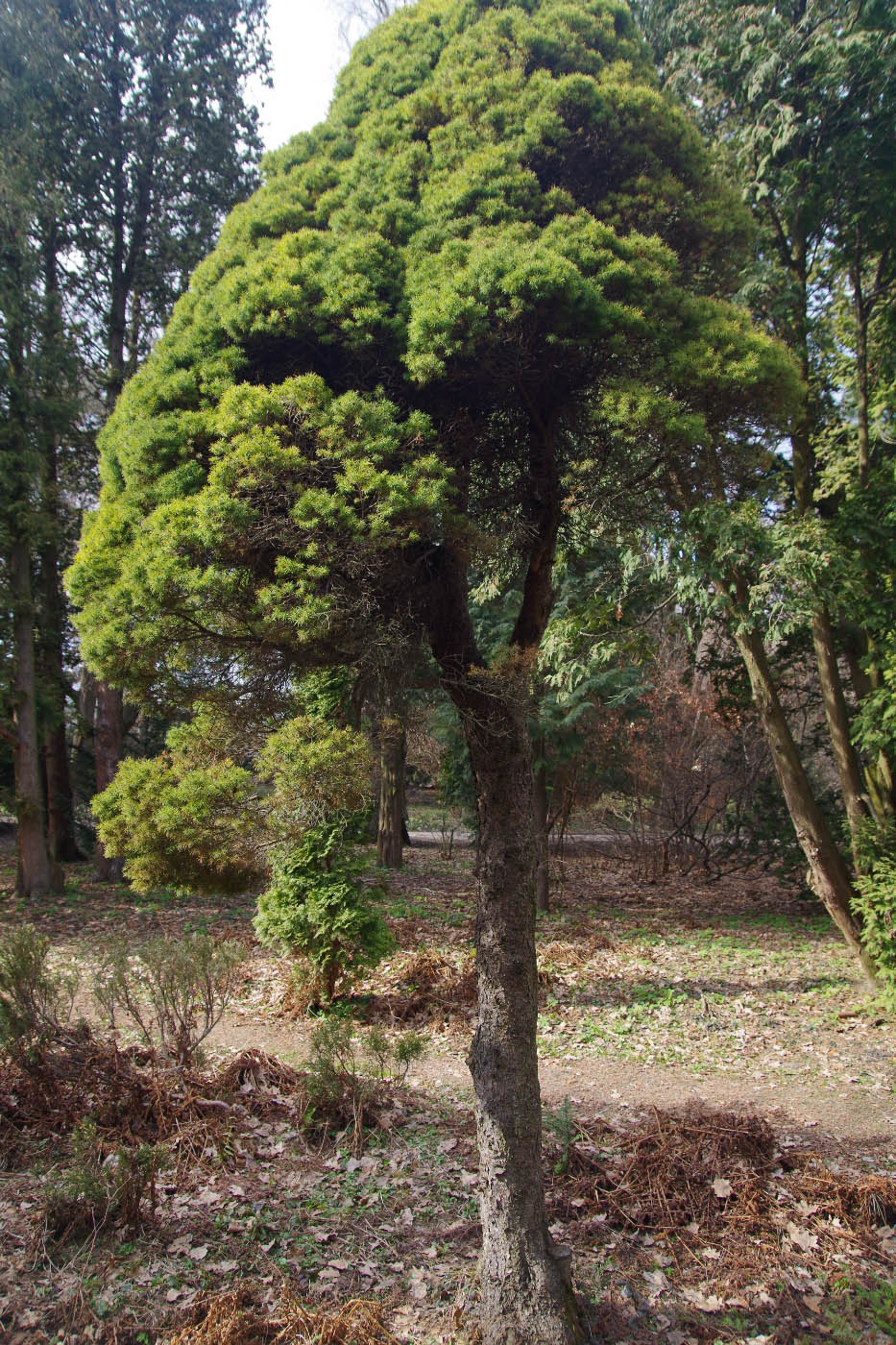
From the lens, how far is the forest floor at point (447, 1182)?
3.06m

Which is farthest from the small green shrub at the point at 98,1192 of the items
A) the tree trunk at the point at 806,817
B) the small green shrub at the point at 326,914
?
the tree trunk at the point at 806,817

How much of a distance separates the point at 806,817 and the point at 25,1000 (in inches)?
273

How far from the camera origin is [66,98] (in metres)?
11.0

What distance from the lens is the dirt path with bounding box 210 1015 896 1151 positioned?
16.0 feet

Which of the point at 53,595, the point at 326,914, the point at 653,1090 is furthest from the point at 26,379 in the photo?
the point at 653,1090

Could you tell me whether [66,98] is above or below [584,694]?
above

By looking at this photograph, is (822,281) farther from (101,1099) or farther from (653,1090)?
(101,1099)

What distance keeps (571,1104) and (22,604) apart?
9089 mm

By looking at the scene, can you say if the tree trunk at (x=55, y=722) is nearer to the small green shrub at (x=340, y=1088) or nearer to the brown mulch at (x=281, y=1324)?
the small green shrub at (x=340, y=1088)

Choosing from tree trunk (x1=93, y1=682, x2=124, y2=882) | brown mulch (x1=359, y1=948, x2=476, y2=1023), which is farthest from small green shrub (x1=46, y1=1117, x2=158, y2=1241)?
tree trunk (x1=93, y1=682, x2=124, y2=882)

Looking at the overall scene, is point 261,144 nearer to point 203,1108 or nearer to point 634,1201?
point 203,1108

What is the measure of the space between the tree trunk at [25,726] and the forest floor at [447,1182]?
5549mm

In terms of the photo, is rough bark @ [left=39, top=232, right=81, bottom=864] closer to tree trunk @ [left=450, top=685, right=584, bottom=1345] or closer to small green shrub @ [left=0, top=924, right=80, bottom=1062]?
small green shrub @ [left=0, top=924, right=80, bottom=1062]

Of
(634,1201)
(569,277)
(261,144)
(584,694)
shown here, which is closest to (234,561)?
(569,277)
